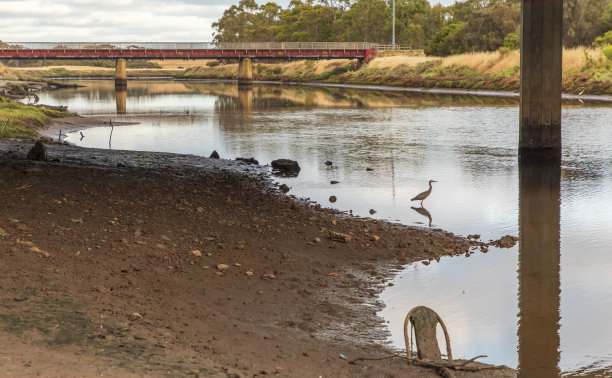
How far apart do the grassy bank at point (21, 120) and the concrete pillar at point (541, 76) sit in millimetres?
17169

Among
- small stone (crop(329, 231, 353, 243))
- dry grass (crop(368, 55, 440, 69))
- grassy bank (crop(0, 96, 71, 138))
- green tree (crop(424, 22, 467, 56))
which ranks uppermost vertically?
green tree (crop(424, 22, 467, 56))

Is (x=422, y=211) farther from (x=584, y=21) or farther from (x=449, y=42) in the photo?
(x=449, y=42)

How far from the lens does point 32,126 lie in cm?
3262

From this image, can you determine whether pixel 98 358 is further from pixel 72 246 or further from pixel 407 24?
pixel 407 24

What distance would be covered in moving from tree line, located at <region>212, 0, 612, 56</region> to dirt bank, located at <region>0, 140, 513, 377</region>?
69.8 m

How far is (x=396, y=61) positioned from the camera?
9819 centimetres

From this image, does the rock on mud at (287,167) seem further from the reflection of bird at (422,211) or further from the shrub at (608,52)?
the shrub at (608,52)

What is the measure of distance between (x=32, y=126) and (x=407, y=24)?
112901 millimetres

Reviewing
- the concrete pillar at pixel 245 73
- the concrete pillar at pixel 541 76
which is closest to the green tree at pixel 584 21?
the concrete pillar at pixel 245 73

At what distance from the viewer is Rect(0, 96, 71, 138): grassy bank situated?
27.8 metres

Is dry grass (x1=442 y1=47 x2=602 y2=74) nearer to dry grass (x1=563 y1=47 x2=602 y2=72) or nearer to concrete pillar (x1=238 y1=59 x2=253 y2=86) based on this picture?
dry grass (x1=563 y1=47 x2=602 y2=72)

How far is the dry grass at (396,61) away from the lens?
92.0 m

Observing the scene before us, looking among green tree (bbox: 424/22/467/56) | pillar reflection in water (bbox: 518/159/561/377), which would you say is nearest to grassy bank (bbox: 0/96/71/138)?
pillar reflection in water (bbox: 518/159/561/377)

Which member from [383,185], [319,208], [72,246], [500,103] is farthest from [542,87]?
[500,103]
